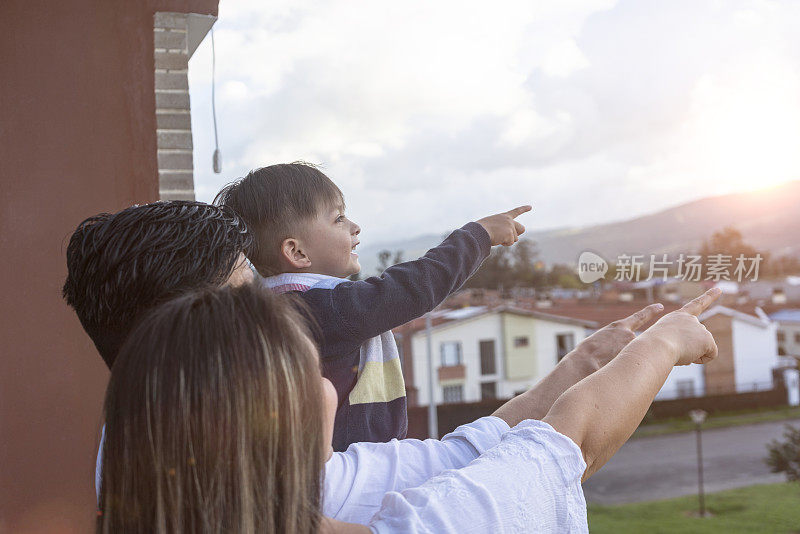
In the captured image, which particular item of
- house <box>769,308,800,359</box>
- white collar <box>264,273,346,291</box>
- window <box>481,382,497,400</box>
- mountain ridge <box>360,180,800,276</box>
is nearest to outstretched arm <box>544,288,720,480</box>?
white collar <box>264,273,346,291</box>

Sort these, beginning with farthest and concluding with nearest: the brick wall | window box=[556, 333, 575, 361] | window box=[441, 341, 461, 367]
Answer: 1. window box=[556, 333, 575, 361]
2. window box=[441, 341, 461, 367]
3. the brick wall

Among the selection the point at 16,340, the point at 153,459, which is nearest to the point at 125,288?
the point at 153,459

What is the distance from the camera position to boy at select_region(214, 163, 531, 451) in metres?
0.88

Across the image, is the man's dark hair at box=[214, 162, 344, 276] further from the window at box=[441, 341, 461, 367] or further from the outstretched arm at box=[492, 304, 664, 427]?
the window at box=[441, 341, 461, 367]

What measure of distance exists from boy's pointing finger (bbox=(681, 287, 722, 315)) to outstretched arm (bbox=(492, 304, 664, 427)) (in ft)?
0.19

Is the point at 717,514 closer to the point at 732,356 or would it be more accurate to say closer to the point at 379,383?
the point at 732,356

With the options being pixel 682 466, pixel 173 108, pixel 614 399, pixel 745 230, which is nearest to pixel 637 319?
pixel 614 399

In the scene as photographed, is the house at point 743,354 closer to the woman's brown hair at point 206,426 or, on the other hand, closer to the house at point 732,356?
the house at point 732,356

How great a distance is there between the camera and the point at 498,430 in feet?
2.49

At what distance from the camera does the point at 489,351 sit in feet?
69.5

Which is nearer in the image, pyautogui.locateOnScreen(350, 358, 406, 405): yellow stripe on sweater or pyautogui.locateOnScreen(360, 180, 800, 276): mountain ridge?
pyautogui.locateOnScreen(350, 358, 406, 405): yellow stripe on sweater

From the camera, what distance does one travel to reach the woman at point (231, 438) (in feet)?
1.62

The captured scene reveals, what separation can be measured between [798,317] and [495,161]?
30720mm

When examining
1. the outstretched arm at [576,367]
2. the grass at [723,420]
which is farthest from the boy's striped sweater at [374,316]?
the grass at [723,420]
